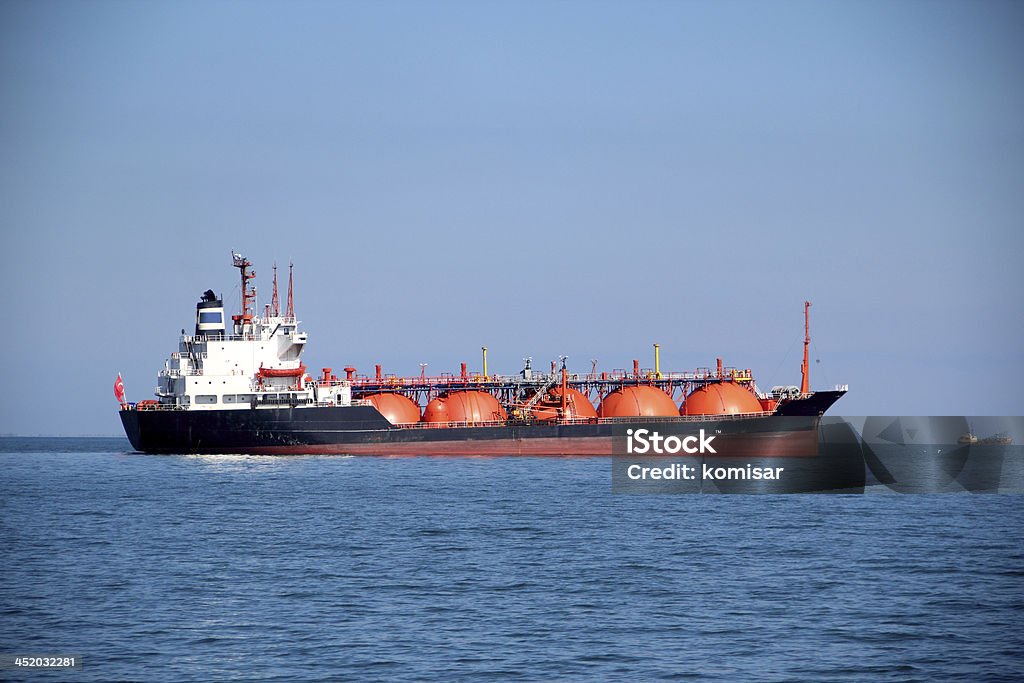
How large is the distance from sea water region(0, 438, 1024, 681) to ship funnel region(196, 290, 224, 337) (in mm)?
25516

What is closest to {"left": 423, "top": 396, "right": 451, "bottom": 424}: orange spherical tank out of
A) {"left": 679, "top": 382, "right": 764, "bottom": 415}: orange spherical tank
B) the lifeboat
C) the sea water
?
the lifeboat

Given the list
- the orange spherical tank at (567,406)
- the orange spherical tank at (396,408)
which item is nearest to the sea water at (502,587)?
the orange spherical tank at (396,408)

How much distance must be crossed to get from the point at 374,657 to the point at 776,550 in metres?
19.4

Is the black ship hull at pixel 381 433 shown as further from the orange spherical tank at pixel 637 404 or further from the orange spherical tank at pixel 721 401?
the orange spherical tank at pixel 721 401

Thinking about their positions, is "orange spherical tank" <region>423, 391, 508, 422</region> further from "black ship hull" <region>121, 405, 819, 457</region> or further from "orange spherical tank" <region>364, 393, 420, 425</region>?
"black ship hull" <region>121, 405, 819, 457</region>

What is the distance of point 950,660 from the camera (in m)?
24.1

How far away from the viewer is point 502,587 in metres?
31.4

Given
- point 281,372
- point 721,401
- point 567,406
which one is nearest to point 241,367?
point 281,372

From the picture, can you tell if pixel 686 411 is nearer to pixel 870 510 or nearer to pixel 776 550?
pixel 870 510

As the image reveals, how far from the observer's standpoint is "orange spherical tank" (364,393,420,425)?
273ft

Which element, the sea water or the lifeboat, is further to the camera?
the lifeboat

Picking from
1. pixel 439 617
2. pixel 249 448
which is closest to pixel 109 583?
pixel 439 617

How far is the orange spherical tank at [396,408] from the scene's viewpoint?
8331cm

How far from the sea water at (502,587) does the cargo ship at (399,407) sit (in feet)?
68.1
